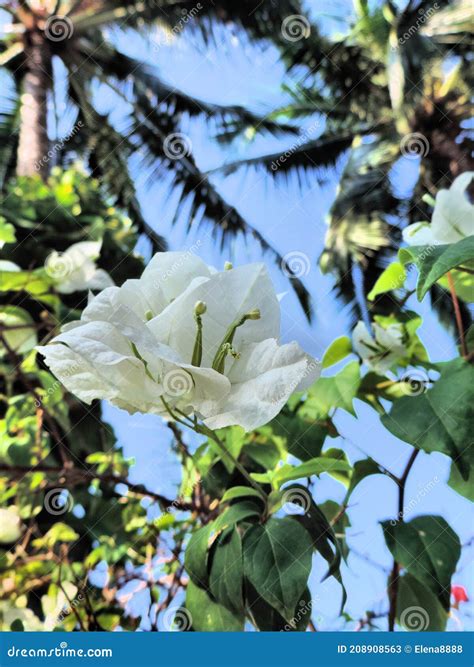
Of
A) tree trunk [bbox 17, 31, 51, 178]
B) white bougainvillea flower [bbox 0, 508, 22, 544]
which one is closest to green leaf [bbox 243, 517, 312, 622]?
white bougainvillea flower [bbox 0, 508, 22, 544]

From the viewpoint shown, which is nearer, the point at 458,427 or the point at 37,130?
the point at 458,427

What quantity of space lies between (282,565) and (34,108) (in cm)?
221

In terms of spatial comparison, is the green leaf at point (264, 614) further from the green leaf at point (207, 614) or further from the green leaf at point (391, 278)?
the green leaf at point (391, 278)

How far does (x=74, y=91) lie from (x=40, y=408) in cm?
254

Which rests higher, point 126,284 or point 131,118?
point 131,118

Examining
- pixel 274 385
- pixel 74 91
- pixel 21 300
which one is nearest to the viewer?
pixel 274 385

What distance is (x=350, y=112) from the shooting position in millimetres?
4164

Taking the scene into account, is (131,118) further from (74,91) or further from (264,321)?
(264,321)

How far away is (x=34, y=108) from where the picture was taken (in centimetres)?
222

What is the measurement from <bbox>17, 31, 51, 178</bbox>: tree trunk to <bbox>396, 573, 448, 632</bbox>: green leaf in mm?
1479

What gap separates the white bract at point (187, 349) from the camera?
8.9 inches

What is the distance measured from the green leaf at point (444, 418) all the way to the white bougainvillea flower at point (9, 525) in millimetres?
527

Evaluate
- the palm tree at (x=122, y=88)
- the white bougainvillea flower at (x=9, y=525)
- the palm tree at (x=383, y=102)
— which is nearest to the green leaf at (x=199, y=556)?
the white bougainvillea flower at (x=9, y=525)
